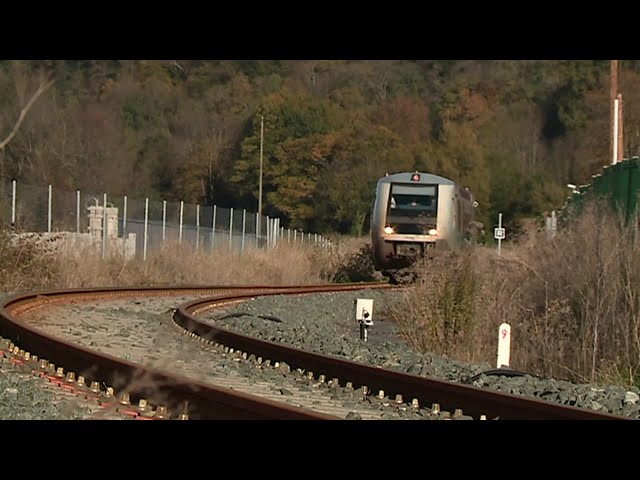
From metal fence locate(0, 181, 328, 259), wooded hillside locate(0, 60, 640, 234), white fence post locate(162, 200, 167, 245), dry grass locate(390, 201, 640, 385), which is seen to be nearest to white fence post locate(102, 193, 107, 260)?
metal fence locate(0, 181, 328, 259)

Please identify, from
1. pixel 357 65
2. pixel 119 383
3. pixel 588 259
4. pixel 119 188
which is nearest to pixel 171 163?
pixel 119 188

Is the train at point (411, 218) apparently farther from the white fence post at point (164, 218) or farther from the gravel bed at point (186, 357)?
the gravel bed at point (186, 357)

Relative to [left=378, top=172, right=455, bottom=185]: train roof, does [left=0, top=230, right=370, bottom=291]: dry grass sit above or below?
below

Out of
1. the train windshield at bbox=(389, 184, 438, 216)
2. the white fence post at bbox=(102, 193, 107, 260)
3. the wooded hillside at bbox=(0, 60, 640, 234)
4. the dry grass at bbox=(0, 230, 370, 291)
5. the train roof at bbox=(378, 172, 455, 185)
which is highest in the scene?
the wooded hillside at bbox=(0, 60, 640, 234)

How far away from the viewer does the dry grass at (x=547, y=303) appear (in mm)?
14781

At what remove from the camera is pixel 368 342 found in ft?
56.0

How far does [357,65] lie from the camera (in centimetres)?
10638

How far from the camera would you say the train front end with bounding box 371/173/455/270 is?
33.3 meters

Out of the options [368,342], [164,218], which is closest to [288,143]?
[164,218]

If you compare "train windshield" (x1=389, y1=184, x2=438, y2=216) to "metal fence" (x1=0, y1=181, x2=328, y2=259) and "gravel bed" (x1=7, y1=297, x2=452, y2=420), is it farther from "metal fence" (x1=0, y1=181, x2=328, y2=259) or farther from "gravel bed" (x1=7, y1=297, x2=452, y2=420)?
"gravel bed" (x1=7, y1=297, x2=452, y2=420)

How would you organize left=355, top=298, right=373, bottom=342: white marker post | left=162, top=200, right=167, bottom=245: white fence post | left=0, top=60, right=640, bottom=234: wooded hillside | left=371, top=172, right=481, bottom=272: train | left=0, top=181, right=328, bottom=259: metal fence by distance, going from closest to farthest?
left=355, top=298, right=373, bottom=342: white marker post → left=0, top=181, right=328, bottom=259: metal fence → left=371, top=172, right=481, bottom=272: train → left=162, top=200, right=167, bottom=245: white fence post → left=0, top=60, right=640, bottom=234: wooded hillside

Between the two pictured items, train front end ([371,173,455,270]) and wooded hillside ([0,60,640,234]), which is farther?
wooded hillside ([0,60,640,234])

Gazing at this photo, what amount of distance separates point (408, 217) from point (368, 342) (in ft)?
55.1
